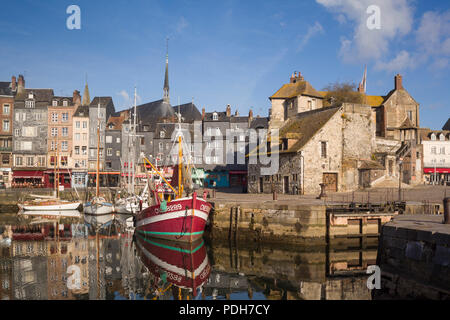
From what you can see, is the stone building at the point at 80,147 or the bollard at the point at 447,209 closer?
the bollard at the point at 447,209

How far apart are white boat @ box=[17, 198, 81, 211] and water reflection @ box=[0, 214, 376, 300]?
1688 centimetres

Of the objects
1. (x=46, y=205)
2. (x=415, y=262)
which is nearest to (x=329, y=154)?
(x=415, y=262)

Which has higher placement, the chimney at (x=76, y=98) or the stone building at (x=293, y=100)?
the chimney at (x=76, y=98)

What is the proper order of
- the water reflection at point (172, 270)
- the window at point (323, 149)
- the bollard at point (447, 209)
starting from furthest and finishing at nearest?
the window at point (323, 149) < the water reflection at point (172, 270) < the bollard at point (447, 209)

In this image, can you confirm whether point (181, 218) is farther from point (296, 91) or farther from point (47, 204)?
point (296, 91)

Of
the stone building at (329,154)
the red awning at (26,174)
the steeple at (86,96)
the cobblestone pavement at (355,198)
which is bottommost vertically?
the cobblestone pavement at (355,198)

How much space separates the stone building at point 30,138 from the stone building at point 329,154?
36.8 metres

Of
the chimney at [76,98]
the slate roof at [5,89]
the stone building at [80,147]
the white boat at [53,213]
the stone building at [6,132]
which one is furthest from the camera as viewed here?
the chimney at [76,98]

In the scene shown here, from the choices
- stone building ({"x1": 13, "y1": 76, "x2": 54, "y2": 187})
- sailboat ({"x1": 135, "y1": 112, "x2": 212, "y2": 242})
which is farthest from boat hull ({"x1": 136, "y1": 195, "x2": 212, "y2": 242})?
stone building ({"x1": 13, "y1": 76, "x2": 54, "y2": 187})

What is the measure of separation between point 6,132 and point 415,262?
57.1 metres

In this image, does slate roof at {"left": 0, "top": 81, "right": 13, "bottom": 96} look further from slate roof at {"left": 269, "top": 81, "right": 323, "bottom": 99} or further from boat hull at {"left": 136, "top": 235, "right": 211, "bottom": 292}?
boat hull at {"left": 136, "top": 235, "right": 211, "bottom": 292}

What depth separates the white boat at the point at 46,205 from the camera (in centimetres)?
4141

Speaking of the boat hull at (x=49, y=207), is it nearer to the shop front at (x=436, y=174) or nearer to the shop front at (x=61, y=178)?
the shop front at (x=61, y=178)

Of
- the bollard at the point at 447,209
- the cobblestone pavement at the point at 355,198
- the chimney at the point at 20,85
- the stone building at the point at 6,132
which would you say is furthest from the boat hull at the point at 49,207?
the bollard at the point at 447,209
